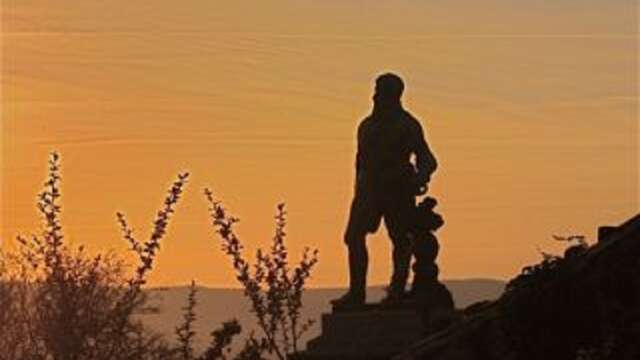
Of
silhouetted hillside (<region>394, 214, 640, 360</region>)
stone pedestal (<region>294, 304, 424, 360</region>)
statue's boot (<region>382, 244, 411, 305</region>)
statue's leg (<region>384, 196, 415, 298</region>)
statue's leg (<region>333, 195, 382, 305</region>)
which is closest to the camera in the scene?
silhouetted hillside (<region>394, 214, 640, 360</region>)

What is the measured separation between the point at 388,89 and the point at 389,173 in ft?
3.24

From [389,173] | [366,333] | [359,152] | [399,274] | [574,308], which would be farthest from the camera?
[359,152]

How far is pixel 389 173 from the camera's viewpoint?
21156 millimetres

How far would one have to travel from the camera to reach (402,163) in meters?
21.2

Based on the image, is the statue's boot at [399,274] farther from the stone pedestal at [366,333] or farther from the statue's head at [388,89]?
the statue's head at [388,89]

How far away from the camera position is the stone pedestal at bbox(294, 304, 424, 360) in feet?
63.7

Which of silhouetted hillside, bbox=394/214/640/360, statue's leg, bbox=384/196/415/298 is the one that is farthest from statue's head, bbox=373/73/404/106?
silhouetted hillside, bbox=394/214/640/360

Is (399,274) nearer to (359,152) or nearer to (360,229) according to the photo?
(360,229)

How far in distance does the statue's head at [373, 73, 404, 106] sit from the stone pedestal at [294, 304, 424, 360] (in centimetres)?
263

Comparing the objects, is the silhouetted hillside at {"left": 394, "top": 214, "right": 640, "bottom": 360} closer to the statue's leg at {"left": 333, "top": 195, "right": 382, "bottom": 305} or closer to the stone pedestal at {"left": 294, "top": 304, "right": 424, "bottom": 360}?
the stone pedestal at {"left": 294, "top": 304, "right": 424, "bottom": 360}

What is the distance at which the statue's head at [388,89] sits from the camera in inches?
835

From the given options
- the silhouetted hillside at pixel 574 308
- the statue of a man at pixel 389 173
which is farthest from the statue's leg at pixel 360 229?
the silhouetted hillside at pixel 574 308

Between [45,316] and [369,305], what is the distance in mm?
10255

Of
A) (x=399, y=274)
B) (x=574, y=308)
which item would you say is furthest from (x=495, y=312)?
(x=399, y=274)
